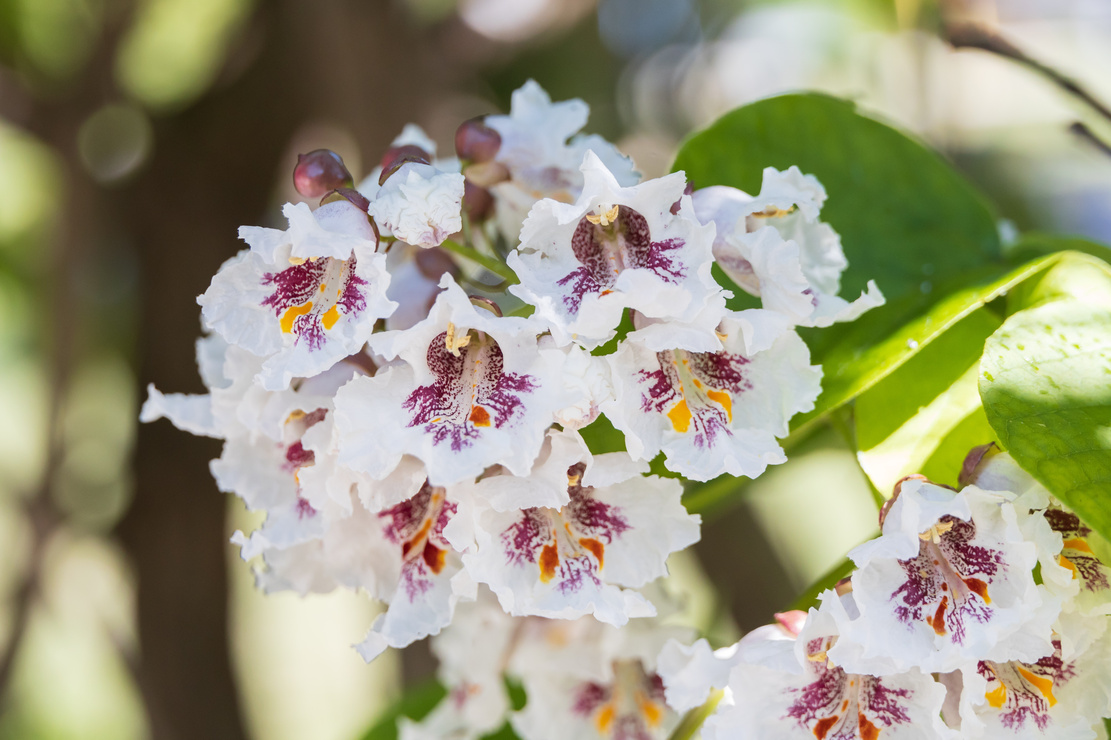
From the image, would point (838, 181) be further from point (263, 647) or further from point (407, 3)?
point (263, 647)

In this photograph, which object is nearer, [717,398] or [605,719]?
[717,398]

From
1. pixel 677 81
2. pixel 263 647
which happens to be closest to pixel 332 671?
pixel 263 647

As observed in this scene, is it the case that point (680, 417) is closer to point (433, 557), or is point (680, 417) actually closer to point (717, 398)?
point (717, 398)

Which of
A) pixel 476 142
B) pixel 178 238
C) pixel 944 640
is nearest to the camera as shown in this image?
pixel 944 640

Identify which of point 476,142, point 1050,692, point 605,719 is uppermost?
point 476,142

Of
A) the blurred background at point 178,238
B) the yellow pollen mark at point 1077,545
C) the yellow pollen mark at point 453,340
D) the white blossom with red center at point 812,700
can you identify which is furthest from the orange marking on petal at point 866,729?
the blurred background at point 178,238

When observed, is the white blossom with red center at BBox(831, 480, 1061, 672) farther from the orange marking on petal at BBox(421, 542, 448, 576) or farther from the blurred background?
the blurred background

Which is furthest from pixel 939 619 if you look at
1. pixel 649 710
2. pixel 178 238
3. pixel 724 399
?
pixel 178 238
